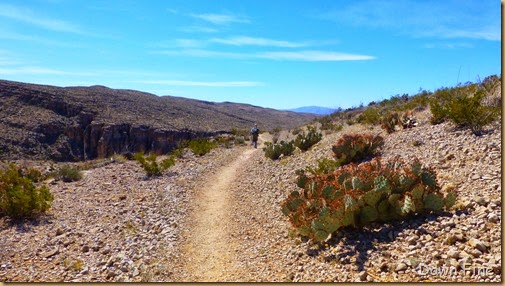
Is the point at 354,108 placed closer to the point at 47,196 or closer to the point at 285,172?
the point at 285,172

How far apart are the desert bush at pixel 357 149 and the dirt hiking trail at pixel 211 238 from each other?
3867 millimetres

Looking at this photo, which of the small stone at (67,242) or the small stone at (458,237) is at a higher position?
the small stone at (458,237)

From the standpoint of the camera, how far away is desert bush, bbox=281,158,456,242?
21.7 ft

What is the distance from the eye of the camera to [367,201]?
681cm

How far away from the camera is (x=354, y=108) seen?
3831cm

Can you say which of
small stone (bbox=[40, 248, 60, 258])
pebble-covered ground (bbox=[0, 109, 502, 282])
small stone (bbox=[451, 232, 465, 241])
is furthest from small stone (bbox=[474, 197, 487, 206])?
small stone (bbox=[40, 248, 60, 258])

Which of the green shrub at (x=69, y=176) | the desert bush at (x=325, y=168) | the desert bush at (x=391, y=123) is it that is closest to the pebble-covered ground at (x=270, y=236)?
the desert bush at (x=325, y=168)

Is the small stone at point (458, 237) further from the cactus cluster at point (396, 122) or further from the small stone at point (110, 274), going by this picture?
the cactus cluster at point (396, 122)

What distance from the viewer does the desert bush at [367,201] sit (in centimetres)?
662

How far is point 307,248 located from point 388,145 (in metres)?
7.14

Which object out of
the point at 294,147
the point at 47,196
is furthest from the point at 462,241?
the point at 294,147

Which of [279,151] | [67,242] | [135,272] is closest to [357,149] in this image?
[279,151]

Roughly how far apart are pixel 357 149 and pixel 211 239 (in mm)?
6039

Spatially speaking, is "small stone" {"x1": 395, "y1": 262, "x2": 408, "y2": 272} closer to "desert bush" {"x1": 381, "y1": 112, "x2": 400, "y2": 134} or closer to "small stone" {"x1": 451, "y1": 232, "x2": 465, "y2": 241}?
"small stone" {"x1": 451, "y1": 232, "x2": 465, "y2": 241}
